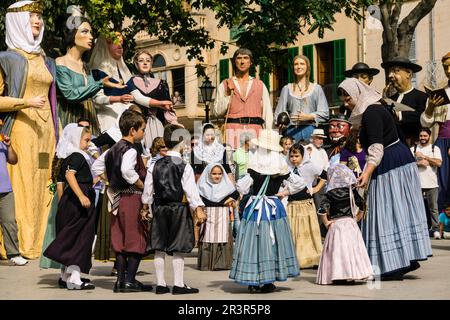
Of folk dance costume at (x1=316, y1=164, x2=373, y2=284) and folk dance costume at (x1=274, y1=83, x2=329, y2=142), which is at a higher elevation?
folk dance costume at (x1=274, y1=83, x2=329, y2=142)

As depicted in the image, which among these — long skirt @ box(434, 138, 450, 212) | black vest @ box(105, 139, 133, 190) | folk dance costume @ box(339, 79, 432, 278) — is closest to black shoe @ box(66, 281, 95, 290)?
black vest @ box(105, 139, 133, 190)

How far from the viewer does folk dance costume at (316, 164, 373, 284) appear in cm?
1174

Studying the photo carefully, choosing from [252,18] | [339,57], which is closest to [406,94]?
[252,18]

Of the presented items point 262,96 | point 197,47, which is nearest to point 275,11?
point 197,47

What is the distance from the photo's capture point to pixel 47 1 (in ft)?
60.4

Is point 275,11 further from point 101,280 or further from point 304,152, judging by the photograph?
point 101,280

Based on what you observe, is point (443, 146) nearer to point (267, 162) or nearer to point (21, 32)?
point (21, 32)

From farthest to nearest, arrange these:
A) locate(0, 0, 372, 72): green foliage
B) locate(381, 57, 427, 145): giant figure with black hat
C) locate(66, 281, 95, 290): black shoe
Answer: locate(0, 0, 372, 72): green foliage < locate(381, 57, 427, 145): giant figure with black hat < locate(66, 281, 95, 290): black shoe

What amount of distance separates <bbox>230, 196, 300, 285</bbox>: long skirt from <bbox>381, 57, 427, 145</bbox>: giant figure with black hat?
2.67 metres

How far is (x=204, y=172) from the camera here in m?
14.3

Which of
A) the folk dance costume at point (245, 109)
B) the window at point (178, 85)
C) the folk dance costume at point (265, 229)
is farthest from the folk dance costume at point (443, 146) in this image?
the window at point (178, 85)

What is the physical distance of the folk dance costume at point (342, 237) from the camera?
1174 centimetres

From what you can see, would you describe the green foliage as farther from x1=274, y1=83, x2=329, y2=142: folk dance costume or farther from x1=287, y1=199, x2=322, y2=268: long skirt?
x1=287, y1=199, x2=322, y2=268: long skirt
